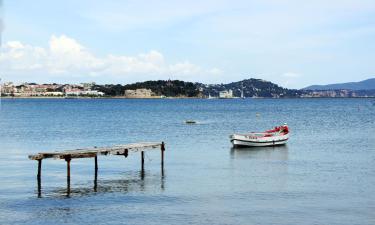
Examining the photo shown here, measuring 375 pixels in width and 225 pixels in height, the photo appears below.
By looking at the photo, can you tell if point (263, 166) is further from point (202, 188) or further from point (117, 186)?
point (117, 186)

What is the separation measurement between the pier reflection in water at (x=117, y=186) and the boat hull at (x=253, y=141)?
2423 cm

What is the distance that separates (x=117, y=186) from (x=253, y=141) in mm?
32478

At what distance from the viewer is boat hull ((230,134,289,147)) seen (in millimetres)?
71812

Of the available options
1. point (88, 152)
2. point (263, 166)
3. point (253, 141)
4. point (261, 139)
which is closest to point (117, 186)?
point (88, 152)

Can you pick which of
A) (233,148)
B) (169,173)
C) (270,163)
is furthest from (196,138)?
(169,173)

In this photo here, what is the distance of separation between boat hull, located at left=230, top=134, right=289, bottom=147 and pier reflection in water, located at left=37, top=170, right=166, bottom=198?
79.5 ft

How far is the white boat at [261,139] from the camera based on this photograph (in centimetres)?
7188

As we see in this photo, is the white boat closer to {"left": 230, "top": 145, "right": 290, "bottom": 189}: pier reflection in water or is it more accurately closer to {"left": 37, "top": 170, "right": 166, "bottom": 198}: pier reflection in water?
{"left": 230, "top": 145, "right": 290, "bottom": 189}: pier reflection in water

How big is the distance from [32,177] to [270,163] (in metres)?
23.1

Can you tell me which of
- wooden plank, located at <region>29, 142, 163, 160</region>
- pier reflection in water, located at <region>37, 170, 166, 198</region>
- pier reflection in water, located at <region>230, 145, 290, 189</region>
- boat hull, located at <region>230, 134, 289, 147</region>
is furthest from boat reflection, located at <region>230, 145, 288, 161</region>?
pier reflection in water, located at <region>37, 170, 166, 198</region>

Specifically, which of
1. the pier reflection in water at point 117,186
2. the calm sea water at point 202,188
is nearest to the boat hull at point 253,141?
the calm sea water at point 202,188

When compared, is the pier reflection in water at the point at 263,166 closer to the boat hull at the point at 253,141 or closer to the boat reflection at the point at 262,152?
the boat reflection at the point at 262,152

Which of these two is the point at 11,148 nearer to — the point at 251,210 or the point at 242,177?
the point at 242,177

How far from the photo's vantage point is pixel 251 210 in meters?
34.7
